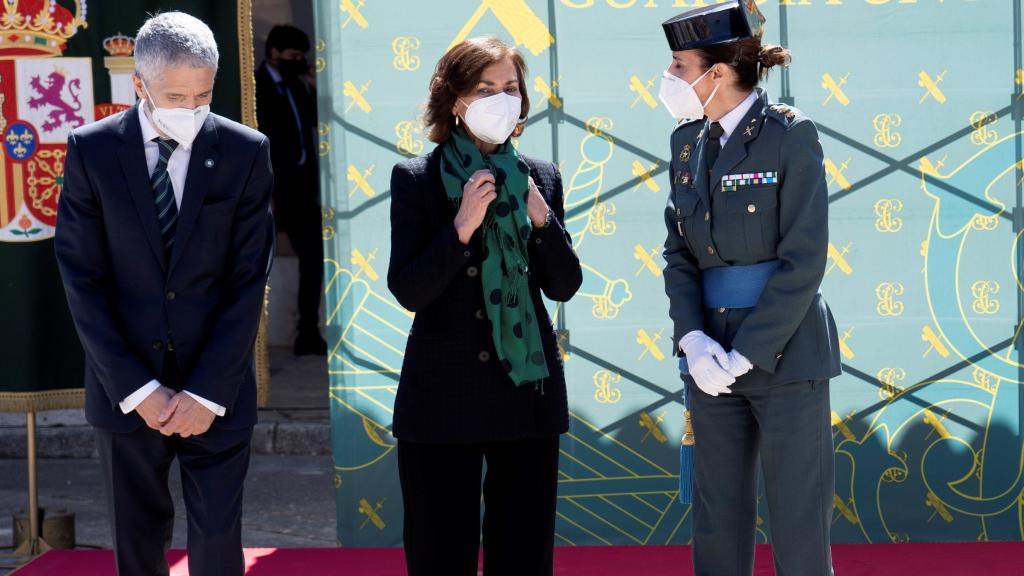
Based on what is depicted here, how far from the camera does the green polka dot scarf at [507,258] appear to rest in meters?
2.92

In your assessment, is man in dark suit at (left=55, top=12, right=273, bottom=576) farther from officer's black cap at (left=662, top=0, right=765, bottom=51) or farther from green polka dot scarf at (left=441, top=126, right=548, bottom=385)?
officer's black cap at (left=662, top=0, right=765, bottom=51)

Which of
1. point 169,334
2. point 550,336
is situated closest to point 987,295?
point 550,336

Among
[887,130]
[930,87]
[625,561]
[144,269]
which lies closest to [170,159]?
[144,269]

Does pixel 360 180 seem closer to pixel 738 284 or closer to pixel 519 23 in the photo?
pixel 519 23

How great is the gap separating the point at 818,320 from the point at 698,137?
482 mm

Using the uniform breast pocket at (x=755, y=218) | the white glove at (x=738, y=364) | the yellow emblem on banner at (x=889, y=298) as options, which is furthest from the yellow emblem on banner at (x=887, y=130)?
the white glove at (x=738, y=364)

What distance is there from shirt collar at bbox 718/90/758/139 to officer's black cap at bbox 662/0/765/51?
0.13m

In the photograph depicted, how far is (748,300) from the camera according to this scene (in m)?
2.96

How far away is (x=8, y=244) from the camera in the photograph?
4.23 m

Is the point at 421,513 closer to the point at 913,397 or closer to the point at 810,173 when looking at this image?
the point at 810,173

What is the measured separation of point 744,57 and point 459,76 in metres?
0.60

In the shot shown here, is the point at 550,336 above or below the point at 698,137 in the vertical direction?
below

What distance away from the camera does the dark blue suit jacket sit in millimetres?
2902

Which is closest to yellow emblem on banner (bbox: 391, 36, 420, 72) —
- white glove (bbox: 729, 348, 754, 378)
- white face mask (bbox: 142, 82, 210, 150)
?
white face mask (bbox: 142, 82, 210, 150)
